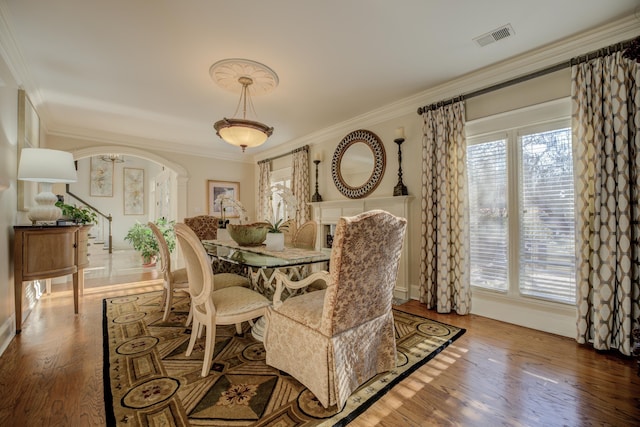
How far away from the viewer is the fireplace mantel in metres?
3.54

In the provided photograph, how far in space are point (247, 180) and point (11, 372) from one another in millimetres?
5139

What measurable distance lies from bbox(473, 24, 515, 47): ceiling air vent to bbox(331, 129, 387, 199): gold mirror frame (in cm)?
169

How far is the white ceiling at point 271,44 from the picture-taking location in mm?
1999

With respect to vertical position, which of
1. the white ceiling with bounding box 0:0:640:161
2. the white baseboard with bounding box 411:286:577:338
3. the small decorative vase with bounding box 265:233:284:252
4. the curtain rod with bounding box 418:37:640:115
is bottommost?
the white baseboard with bounding box 411:286:577:338

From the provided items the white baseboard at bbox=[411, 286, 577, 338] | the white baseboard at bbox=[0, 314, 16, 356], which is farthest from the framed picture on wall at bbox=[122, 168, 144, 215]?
the white baseboard at bbox=[411, 286, 577, 338]

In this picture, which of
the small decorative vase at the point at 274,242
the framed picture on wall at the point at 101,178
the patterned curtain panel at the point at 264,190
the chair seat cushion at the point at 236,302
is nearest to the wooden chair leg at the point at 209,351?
the chair seat cushion at the point at 236,302

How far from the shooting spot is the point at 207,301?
1862 millimetres

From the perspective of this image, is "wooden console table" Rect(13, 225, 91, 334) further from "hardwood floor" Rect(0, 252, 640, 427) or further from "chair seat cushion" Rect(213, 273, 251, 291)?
"chair seat cushion" Rect(213, 273, 251, 291)

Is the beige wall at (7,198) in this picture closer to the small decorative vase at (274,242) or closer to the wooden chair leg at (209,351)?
the wooden chair leg at (209,351)

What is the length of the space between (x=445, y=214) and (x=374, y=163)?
4.31ft

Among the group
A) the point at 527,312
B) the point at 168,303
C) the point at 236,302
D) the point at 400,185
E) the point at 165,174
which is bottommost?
the point at 527,312

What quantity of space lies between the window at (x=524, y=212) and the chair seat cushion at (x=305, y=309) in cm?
209

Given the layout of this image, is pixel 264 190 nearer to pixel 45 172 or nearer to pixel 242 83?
pixel 242 83

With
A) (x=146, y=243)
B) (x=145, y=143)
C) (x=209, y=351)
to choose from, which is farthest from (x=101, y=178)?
(x=209, y=351)
